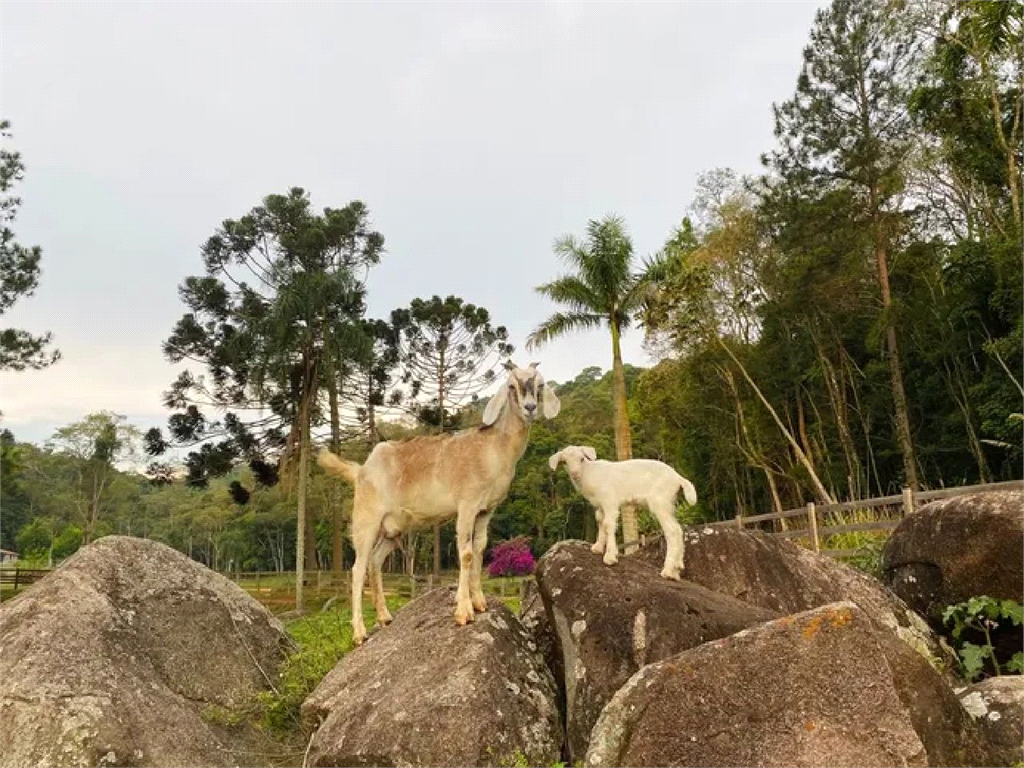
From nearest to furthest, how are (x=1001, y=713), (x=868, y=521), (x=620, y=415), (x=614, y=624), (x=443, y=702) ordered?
(x=1001, y=713) → (x=443, y=702) → (x=614, y=624) → (x=868, y=521) → (x=620, y=415)

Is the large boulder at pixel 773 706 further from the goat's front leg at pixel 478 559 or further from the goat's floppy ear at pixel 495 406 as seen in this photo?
the goat's floppy ear at pixel 495 406

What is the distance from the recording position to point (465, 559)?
247 inches

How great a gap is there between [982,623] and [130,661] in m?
8.05

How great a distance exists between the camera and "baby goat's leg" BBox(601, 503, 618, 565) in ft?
21.0

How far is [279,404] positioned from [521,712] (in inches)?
1070

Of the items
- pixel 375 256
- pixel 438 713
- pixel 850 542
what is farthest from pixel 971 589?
pixel 375 256

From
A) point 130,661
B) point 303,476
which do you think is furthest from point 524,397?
point 303,476

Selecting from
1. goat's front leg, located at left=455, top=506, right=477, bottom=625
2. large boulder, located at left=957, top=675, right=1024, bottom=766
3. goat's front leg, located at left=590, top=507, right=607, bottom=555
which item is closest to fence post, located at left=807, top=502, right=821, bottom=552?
goat's front leg, located at left=590, top=507, right=607, bottom=555

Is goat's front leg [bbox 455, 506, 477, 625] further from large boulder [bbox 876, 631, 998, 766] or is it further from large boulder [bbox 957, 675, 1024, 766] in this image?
large boulder [bbox 957, 675, 1024, 766]

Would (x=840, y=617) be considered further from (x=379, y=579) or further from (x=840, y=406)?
(x=840, y=406)

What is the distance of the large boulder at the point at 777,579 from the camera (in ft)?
23.9

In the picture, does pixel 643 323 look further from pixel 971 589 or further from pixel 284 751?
pixel 284 751

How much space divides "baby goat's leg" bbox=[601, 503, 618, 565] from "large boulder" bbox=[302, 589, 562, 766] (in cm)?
95

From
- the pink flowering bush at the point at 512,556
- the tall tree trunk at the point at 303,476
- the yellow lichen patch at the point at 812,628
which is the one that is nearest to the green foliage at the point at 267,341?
the tall tree trunk at the point at 303,476
